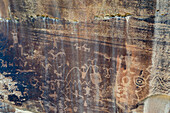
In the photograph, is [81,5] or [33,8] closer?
[81,5]

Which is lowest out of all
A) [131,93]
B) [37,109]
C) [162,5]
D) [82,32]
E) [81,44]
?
[37,109]

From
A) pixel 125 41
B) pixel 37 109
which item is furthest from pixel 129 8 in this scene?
pixel 37 109

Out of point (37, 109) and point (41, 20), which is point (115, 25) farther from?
point (37, 109)

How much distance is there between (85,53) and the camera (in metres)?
1.76

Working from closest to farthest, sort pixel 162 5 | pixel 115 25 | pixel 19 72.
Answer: pixel 162 5 → pixel 115 25 → pixel 19 72

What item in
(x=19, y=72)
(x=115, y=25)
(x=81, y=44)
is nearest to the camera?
(x=115, y=25)

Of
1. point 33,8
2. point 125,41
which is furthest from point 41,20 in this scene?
point 125,41

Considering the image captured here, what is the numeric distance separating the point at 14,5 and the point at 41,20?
1.21 feet

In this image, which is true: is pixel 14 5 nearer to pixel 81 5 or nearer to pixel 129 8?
pixel 81 5

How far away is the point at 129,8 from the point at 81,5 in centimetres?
49

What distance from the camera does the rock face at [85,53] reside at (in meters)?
1.58

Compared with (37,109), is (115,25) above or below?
above

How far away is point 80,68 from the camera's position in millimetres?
1817

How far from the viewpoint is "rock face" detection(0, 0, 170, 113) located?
158 centimetres
